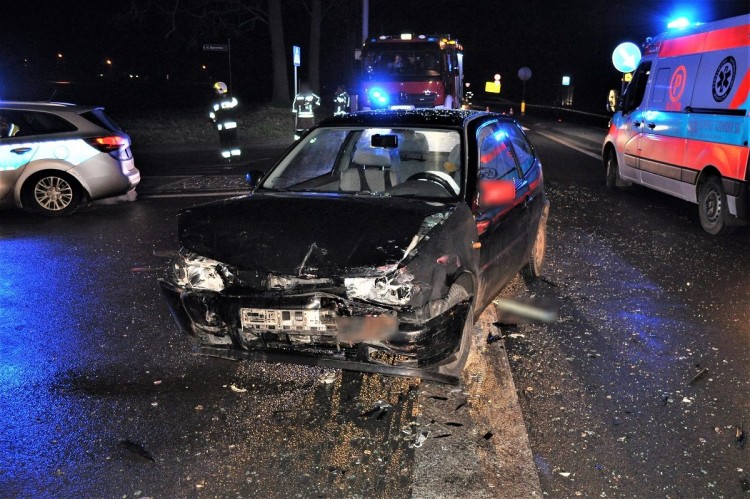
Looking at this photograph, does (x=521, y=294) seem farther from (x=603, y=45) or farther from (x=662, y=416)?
(x=603, y=45)

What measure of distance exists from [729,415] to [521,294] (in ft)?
7.82

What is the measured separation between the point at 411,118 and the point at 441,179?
614mm

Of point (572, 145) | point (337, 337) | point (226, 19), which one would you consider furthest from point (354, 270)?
point (226, 19)

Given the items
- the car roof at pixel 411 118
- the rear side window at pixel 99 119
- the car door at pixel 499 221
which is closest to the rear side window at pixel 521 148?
the car door at pixel 499 221

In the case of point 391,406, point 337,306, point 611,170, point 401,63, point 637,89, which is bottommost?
point 391,406

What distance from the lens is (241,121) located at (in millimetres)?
24766

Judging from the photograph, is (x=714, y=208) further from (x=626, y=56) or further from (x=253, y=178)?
(x=626, y=56)

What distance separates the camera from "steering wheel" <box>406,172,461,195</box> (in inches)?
182

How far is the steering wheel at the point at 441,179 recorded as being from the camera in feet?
15.2

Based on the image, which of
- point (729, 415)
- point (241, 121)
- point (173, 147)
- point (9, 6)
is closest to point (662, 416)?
point (729, 415)

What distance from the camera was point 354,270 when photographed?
3.60 metres

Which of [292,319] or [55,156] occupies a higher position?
[55,156]

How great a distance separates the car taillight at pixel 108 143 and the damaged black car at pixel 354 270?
5.66 meters

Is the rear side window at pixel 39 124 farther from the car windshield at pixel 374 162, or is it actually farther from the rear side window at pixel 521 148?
the rear side window at pixel 521 148
